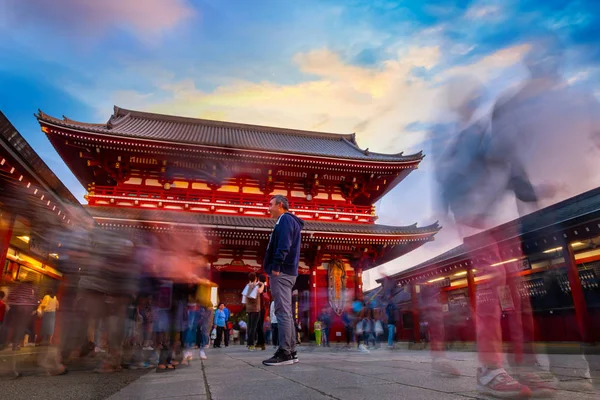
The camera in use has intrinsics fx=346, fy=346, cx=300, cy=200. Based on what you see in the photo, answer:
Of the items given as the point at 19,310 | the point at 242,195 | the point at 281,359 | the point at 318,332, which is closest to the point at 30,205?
the point at 281,359

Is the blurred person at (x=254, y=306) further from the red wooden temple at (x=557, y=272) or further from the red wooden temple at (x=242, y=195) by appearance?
the red wooden temple at (x=557, y=272)

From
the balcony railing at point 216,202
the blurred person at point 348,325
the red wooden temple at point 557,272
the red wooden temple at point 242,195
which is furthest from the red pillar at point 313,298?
the red wooden temple at point 557,272

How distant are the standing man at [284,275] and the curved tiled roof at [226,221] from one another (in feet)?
24.3

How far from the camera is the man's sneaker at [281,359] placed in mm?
3769

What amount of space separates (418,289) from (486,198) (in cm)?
1512

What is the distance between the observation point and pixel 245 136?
18859mm

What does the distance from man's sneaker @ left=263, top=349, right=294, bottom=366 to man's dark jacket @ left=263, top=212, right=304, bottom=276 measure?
0.88 meters

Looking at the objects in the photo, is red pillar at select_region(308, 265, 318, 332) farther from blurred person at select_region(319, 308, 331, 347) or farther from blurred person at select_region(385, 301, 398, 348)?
blurred person at select_region(385, 301, 398, 348)

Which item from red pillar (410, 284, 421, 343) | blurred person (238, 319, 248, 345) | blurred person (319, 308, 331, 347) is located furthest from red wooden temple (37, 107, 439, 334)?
red pillar (410, 284, 421, 343)

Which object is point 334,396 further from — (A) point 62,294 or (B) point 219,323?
(B) point 219,323

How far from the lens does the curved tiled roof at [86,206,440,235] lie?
11.0 m

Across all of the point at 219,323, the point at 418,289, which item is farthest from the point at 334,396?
the point at 418,289

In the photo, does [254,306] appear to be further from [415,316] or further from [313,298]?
[415,316]

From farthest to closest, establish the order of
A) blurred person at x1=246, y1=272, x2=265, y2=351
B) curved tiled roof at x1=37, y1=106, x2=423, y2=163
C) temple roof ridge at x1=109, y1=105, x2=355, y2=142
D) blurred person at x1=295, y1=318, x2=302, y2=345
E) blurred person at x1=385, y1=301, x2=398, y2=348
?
temple roof ridge at x1=109, y1=105, x2=355, y2=142
curved tiled roof at x1=37, y1=106, x2=423, y2=163
blurred person at x1=295, y1=318, x2=302, y2=345
blurred person at x1=385, y1=301, x2=398, y2=348
blurred person at x1=246, y1=272, x2=265, y2=351
